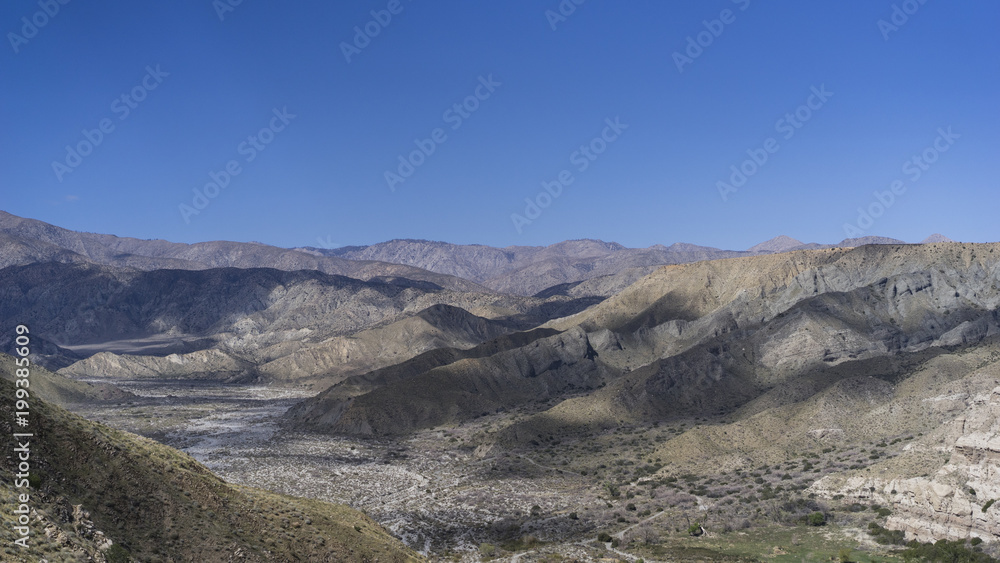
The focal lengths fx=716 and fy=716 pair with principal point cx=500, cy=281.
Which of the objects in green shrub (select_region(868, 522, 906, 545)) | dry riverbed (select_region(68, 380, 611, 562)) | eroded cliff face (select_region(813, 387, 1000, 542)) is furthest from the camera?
dry riverbed (select_region(68, 380, 611, 562))

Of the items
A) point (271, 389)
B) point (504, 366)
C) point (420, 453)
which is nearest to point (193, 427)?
point (420, 453)

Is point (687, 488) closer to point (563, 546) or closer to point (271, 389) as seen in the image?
point (563, 546)

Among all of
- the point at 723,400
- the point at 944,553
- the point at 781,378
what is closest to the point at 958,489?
the point at 944,553

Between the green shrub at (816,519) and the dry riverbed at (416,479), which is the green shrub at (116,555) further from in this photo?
the green shrub at (816,519)

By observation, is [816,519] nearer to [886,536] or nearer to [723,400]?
[886,536]

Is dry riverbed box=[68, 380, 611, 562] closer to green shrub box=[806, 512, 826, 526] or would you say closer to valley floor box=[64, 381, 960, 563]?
valley floor box=[64, 381, 960, 563]

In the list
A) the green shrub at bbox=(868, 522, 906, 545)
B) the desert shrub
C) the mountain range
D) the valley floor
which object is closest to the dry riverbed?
the valley floor
